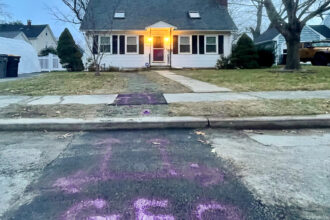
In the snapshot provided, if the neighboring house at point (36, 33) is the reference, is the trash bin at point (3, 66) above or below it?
below

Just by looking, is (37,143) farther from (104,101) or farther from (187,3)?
(187,3)

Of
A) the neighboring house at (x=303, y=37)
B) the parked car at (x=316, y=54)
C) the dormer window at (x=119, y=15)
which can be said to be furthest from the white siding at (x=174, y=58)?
the neighboring house at (x=303, y=37)

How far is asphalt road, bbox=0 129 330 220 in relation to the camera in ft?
6.69

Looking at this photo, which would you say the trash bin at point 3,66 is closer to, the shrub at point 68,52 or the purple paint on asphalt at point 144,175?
the shrub at point 68,52

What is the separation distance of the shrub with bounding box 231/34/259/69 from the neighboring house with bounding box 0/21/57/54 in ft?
87.9

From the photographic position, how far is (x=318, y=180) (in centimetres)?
251

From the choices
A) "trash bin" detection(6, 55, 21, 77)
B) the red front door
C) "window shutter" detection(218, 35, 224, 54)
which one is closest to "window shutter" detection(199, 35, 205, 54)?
"window shutter" detection(218, 35, 224, 54)

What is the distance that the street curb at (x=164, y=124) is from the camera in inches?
172

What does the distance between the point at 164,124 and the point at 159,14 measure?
58.9 feet

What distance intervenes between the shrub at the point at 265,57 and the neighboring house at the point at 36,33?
2784 cm

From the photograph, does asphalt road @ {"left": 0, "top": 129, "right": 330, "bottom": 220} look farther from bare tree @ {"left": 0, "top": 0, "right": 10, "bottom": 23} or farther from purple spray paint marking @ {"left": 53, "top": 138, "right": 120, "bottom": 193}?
bare tree @ {"left": 0, "top": 0, "right": 10, "bottom": 23}

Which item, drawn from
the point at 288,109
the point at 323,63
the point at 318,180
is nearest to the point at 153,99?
the point at 288,109

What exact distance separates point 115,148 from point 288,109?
333cm

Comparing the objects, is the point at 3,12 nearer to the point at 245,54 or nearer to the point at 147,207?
the point at 245,54
